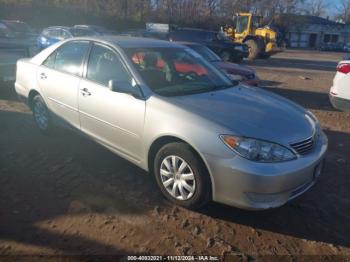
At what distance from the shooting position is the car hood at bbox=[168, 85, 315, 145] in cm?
316

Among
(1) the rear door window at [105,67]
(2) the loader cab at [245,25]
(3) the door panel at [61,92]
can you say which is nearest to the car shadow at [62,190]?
(3) the door panel at [61,92]

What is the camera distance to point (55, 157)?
4.62m

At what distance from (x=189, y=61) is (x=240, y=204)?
2.19m

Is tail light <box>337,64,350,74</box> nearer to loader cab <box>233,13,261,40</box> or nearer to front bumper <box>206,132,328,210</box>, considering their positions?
front bumper <box>206,132,328,210</box>

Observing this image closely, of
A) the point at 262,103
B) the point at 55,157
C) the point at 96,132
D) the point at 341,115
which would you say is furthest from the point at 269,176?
the point at 341,115

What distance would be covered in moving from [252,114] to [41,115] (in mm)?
3366

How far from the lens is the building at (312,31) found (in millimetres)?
57375

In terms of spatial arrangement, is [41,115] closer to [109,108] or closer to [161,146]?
[109,108]

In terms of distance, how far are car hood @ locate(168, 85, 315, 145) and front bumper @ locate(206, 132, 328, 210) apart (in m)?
0.25

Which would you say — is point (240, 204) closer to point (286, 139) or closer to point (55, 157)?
point (286, 139)

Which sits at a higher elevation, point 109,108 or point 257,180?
point 109,108

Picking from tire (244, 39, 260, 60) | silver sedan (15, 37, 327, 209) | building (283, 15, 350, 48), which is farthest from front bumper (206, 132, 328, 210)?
building (283, 15, 350, 48)

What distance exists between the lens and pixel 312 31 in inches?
2383

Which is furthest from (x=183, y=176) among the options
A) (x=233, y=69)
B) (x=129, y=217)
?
(x=233, y=69)
